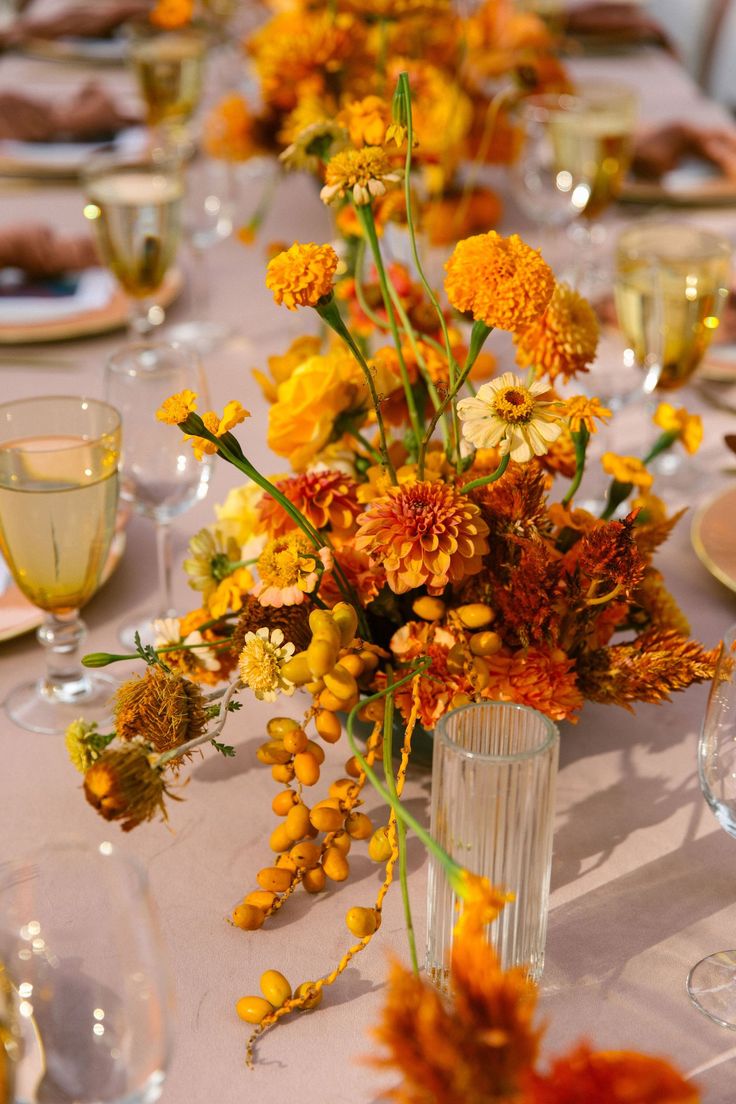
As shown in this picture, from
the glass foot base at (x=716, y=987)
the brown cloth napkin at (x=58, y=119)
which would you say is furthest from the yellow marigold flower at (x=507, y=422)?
the brown cloth napkin at (x=58, y=119)

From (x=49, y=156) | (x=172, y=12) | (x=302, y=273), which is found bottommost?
(x=49, y=156)

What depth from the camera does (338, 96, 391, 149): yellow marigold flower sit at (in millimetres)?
853

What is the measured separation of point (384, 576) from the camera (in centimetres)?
81

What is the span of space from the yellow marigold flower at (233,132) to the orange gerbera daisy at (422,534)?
1.11 m

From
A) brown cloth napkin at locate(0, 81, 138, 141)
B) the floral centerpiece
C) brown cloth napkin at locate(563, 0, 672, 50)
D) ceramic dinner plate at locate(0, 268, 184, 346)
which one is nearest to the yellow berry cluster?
the floral centerpiece

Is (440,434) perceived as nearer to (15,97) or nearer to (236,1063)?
(236,1063)

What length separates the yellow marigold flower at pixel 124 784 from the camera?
62 cm

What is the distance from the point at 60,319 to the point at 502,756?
114 cm

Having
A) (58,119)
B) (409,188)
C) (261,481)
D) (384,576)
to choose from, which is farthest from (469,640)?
(58,119)

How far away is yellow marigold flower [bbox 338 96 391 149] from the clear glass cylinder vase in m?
0.39

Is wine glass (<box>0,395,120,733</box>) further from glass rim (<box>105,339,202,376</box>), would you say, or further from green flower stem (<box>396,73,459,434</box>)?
green flower stem (<box>396,73,459,434</box>)

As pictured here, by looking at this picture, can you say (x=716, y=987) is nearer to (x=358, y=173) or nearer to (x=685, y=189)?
(x=358, y=173)

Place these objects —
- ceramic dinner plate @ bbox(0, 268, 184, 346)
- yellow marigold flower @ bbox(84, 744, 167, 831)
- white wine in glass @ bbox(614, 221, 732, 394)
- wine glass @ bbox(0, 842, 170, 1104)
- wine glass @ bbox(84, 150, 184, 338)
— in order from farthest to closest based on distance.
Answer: ceramic dinner plate @ bbox(0, 268, 184, 346) → wine glass @ bbox(84, 150, 184, 338) → white wine in glass @ bbox(614, 221, 732, 394) → yellow marigold flower @ bbox(84, 744, 167, 831) → wine glass @ bbox(0, 842, 170, 1104)

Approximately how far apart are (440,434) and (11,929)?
2.22 feet
